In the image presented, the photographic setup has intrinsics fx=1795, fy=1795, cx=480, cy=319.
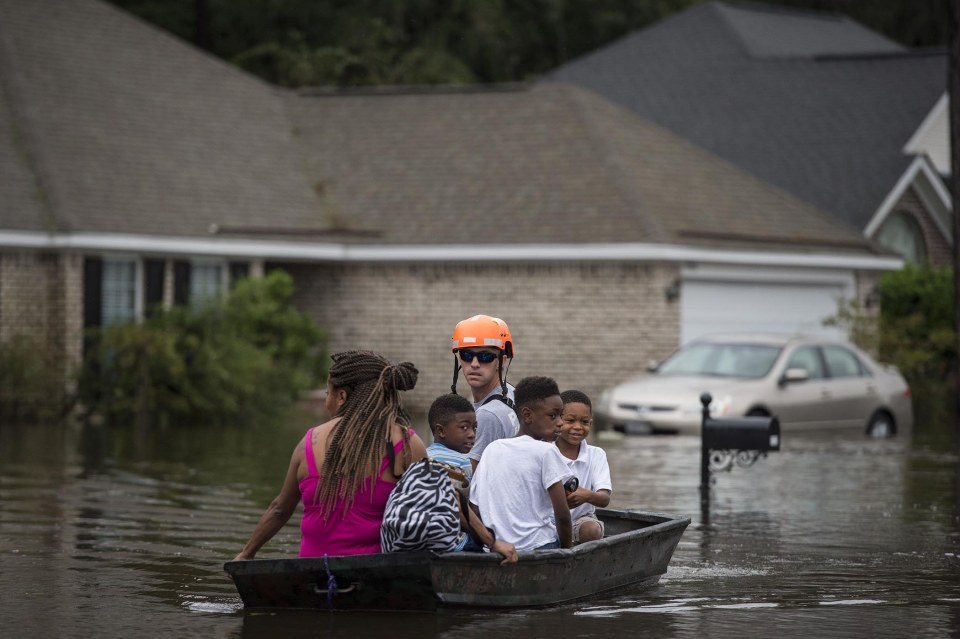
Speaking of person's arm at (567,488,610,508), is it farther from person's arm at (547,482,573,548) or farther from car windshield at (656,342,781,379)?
car windshield at (656,342,781,379)

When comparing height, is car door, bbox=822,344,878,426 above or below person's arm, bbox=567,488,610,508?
above

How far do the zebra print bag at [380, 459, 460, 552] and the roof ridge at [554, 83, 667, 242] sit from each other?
19830 millimetres

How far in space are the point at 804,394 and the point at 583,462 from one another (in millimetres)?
13448

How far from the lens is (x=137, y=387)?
86.5 ft

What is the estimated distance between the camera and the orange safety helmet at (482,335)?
10.7 m

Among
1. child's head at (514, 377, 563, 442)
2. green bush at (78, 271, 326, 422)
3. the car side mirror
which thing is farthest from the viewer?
green bush at (78, 271, 326, 422)

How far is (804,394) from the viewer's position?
77.8ft

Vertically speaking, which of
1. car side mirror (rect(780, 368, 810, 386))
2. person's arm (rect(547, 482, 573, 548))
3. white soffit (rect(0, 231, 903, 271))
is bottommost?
person's arm (rect(547, 482, 573, 548))

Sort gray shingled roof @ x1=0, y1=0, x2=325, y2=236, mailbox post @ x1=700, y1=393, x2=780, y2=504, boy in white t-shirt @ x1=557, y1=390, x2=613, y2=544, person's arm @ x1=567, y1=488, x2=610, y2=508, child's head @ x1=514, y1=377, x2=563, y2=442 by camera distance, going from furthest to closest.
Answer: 1. gray shingled roof @ x1=0, y1=0, x2=325, y2=236
2. mailbox post @ x1=700, y1=393, x2=780, y2=504
3. boy in white t-shirt @ x1=557, y1=390, x2=613, y2=544
4. person's arm @ x1=567, y1=488, x2=610, y2=508
5. child's head @ x1=514, y1=377, x2=563, y2=442

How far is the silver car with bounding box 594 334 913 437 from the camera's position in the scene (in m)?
22.8

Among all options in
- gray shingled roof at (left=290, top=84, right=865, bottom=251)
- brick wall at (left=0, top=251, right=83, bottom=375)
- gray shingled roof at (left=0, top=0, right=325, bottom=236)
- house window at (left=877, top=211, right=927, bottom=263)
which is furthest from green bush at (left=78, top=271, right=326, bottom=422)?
house window at (left=877, top=211, right=927, bottom=263)

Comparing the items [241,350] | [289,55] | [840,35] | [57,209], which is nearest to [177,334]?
[241,350]

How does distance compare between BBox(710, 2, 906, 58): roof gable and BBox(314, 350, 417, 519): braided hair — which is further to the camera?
BBox(710, 2, 906, 58): roof gable

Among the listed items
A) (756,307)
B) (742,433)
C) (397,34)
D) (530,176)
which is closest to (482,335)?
(742,433)
